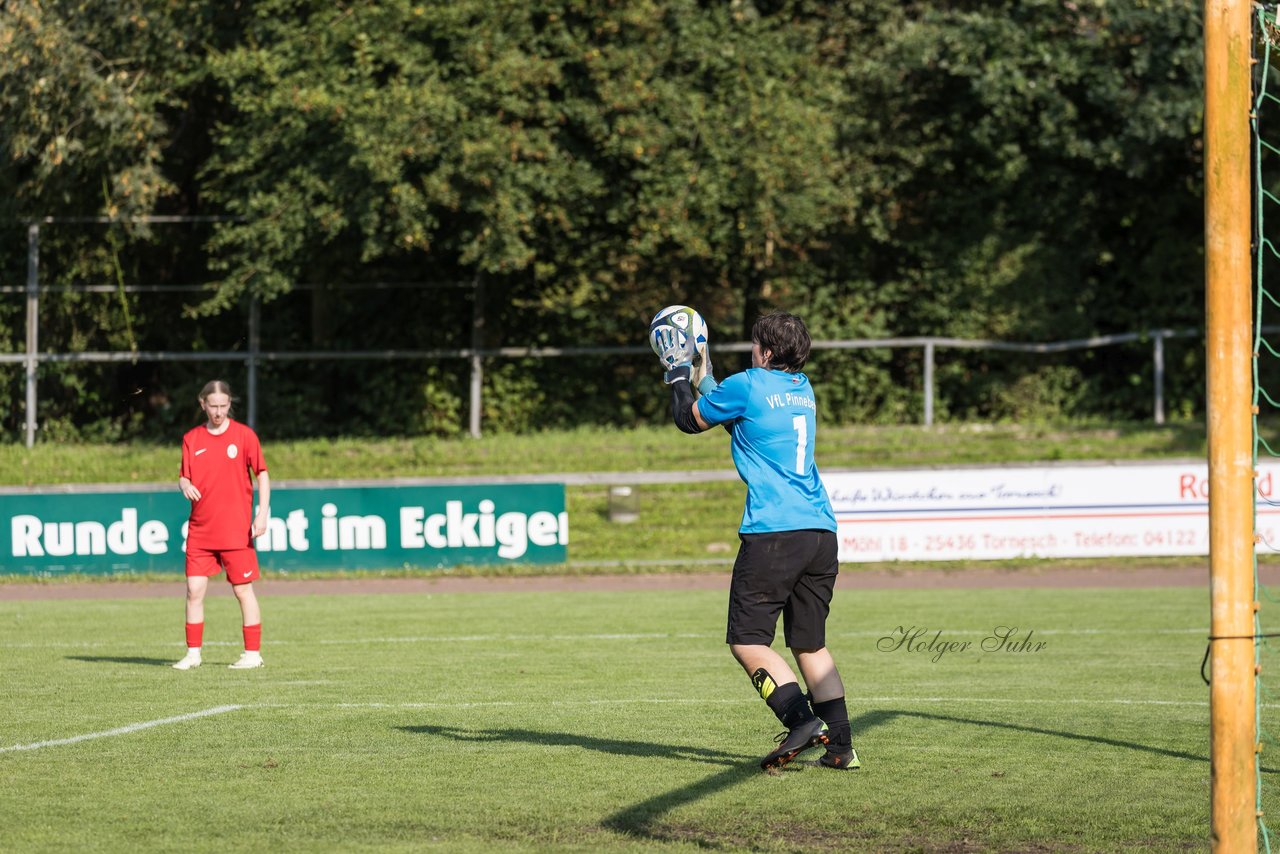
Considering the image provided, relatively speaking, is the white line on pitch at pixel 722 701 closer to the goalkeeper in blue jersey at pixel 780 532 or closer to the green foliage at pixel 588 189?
the goalkeeper in blue jersey at pixel 780 532

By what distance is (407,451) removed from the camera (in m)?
28.0

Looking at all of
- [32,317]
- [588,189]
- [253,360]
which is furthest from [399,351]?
[32,317]

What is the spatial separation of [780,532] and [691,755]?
52.4 inches

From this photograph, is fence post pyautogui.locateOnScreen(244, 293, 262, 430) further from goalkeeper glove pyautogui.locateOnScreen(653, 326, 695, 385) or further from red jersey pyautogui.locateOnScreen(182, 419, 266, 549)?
goalkeeper glove pyautogui.locateOnScreen(653, 326, 695, 385)

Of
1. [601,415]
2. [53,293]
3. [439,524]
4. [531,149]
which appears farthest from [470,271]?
[439,524]

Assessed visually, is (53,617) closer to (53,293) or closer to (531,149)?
(531,149)

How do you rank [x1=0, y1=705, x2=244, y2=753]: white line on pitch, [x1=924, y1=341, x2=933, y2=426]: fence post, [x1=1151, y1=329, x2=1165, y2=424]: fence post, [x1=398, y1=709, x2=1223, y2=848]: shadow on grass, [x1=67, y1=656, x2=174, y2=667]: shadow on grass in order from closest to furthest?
[x1=398, y1=709, x2=1223, y2=848]: shadow on grass
[x1=0, y1=705, x2=244, y2=753]: white line on pitch
[x1=67, y1=656, x2=174, y2=667]: shadow on grass
[x1=1151, y1=329, x2=1165, y2=424]: fence post
[x1=924, y1=341, x2=933, y2=426]: fence post

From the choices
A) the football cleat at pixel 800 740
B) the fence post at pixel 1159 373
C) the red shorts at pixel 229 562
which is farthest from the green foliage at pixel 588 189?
the football cleat at pixel 800 740

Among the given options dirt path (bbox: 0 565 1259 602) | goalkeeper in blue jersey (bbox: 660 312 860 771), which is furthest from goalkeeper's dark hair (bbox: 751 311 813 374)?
dirt path (bbox: 0 565 1259 602)

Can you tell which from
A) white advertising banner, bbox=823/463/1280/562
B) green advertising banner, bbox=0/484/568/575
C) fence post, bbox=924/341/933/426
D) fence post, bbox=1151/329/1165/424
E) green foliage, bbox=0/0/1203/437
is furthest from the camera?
fence post, bbox=924/341/933/426

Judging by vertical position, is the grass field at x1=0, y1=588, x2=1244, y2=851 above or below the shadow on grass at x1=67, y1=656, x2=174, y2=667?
above

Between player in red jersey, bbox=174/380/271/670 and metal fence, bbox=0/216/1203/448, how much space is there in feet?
59.0

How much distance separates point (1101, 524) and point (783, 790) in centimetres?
1537

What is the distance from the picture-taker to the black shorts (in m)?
6.90
